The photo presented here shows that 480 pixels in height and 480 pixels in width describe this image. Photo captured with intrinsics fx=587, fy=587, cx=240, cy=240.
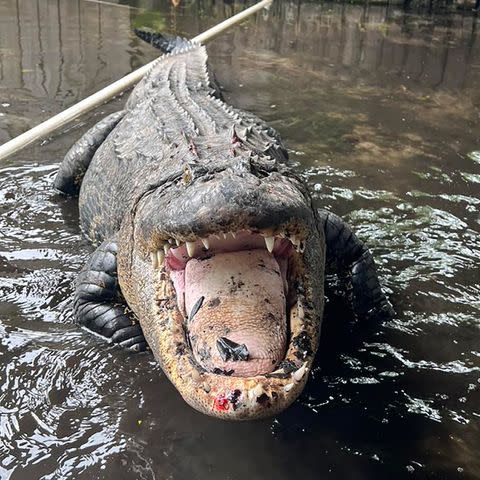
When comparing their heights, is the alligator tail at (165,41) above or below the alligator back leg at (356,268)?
above

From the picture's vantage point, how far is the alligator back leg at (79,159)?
14.1ft

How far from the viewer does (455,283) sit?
3.33 metres

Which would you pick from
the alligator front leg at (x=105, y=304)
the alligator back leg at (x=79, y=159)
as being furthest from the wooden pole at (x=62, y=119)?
the alligator front leg at (x=105, y=304)

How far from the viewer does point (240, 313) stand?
2211mm

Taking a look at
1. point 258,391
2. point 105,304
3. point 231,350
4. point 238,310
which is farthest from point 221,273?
point 105,304

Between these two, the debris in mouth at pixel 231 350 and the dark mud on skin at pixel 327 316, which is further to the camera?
the dark mud on skin at pixel 327 316

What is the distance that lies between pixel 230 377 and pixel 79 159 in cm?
292

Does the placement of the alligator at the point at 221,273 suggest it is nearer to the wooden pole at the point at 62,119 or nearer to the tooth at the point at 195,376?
the tooth at the point at 195,376

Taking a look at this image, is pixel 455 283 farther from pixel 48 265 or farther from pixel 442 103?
pixel 442 103

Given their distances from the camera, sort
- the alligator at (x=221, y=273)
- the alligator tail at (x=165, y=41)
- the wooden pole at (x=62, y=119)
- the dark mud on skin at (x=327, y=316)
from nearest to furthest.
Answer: the alligator at (x=221, y=273)
the dark mud on skin at (x=327, y=316)
the wooden pole at (x=62, y=119)
the alligator tail at (x=165, y=41)

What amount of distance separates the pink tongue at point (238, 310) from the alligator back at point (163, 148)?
40 centimetres

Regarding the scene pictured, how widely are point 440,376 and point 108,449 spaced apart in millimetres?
1479

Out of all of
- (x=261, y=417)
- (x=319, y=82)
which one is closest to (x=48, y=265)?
(x=261, y=417)

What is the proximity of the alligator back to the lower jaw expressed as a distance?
1.83 ft
